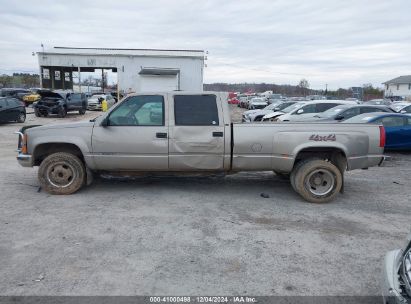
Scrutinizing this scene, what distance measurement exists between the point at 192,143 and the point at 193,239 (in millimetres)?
2003

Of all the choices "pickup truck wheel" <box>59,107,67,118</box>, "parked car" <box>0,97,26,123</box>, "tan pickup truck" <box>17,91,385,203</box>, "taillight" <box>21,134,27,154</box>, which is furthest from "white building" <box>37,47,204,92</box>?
"tan pickup truck" <box>17,91,385,203</box>

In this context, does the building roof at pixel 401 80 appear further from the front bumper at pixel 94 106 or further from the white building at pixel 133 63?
the front bumper at pixel 94 106

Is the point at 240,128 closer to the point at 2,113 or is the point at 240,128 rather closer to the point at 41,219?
the point at 41,219

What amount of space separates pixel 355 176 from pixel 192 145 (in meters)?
4.41

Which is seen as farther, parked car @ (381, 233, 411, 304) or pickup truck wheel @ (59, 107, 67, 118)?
pickup truck wheel @ (59, 107, 67, 118)

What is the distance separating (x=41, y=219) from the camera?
5270mm

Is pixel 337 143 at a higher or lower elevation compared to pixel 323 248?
higher

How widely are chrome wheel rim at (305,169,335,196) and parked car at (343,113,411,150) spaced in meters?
6.17

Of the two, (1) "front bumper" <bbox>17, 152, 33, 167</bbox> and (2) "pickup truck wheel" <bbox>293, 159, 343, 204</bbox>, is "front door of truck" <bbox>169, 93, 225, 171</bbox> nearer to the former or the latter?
(2) "pickup truck wheel" <bbox>293, 159, 343, 204</bbox>

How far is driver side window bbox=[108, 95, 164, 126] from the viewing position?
6.30 meters

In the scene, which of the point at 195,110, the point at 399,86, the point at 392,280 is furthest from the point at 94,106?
the point at 399,86

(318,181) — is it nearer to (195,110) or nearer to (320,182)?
(320,182)

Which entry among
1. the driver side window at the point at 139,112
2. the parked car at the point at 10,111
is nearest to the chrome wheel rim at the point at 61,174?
the driver side window at the point at 139,112

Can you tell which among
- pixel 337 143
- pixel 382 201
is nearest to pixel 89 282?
pixel 337 143
